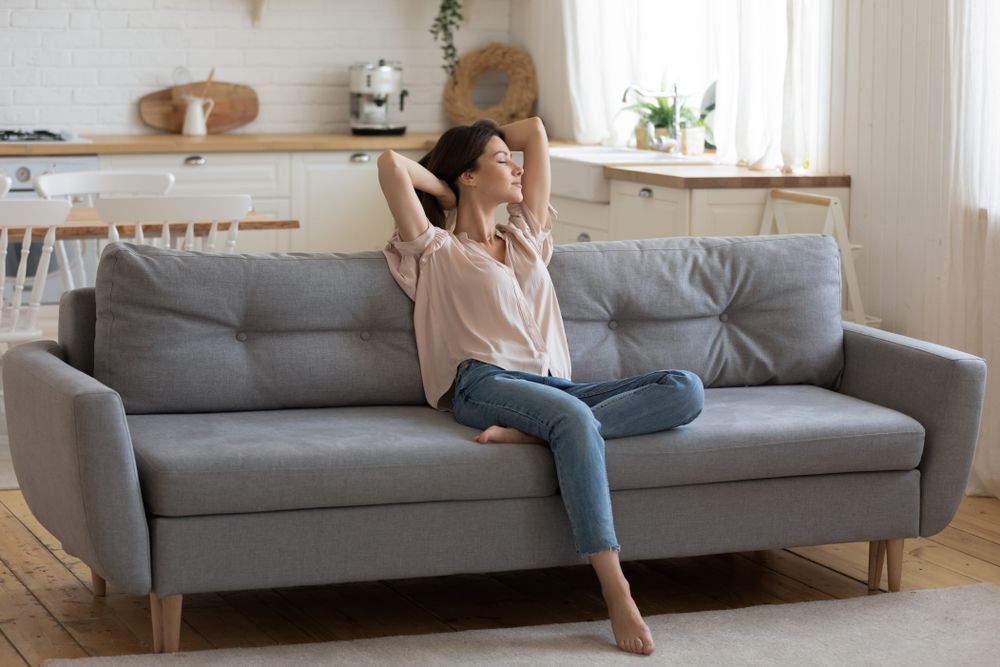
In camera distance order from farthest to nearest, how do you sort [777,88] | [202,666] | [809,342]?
[777,88], [809,342], [202,666]

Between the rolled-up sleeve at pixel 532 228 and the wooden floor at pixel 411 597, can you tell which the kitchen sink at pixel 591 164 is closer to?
the rolled-up sleeve at pixel 532 228

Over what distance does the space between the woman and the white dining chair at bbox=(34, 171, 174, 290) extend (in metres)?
1.72

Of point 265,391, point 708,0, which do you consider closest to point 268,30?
point 708,0

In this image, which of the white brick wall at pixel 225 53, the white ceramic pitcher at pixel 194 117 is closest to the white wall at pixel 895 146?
the white brick wall at pixel 225 53

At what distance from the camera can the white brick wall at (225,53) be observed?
6316 mm

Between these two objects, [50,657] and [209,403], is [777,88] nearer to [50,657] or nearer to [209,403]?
[209,403]

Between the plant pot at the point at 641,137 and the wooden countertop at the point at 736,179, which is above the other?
the plant pot at the point at 641,137

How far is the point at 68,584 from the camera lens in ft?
10.2

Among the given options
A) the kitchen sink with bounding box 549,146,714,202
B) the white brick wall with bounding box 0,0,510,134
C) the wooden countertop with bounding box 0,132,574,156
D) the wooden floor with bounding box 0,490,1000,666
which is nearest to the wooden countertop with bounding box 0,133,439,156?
the wooden countertop with bounding box 0,132,574,156

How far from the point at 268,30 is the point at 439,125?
954 millimetres

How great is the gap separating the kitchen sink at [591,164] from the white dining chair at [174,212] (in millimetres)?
1518

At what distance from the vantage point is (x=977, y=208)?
A: 3.94 metres

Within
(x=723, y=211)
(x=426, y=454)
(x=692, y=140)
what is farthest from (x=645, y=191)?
(x=426, y=454)

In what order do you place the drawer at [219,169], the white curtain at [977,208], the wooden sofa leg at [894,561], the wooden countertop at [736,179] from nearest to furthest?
the wooden sofa leg at [894,561] < the white curtain at [977,208] < the wooden countertop at [736,179] < the drawer at [219,169]
